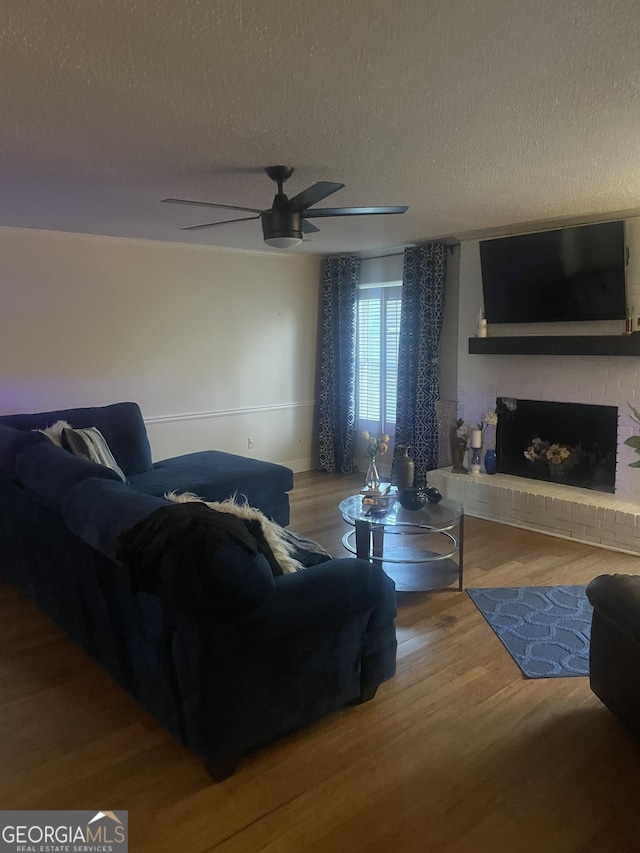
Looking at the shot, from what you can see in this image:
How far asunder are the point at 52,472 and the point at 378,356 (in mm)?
4383

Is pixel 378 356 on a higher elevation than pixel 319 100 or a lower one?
lower

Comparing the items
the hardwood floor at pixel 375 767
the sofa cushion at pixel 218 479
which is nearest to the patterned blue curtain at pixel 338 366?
the sofa cushion at pixel 218 479

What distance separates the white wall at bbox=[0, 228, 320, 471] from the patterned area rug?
3437mm

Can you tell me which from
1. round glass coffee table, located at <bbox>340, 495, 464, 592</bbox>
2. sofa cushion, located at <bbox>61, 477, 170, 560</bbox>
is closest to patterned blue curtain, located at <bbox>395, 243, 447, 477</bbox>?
round glass coffee table, located at <bbox>340, 495, 464, 592</bbox>

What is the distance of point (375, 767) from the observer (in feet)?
7.57

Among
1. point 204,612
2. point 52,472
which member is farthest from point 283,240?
point 204,612

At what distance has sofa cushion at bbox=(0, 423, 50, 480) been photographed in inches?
136

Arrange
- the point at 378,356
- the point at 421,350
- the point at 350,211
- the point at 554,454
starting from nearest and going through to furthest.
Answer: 1. the point at 350,211
2. the point at 554,454
3. the point at 421,350
4. the point at 378,356

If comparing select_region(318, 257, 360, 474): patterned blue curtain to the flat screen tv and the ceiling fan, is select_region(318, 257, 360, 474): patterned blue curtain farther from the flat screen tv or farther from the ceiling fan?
the ceiling fan

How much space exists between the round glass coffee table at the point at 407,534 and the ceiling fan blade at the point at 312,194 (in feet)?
5.88

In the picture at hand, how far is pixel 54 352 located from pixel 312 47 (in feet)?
13.0

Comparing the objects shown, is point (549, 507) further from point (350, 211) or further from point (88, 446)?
point (88, 446)

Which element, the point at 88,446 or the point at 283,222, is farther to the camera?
the point at 88,446

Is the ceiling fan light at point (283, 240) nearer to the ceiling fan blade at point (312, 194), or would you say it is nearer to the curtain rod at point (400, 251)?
the ceiling fan blade at point (312, 194)
